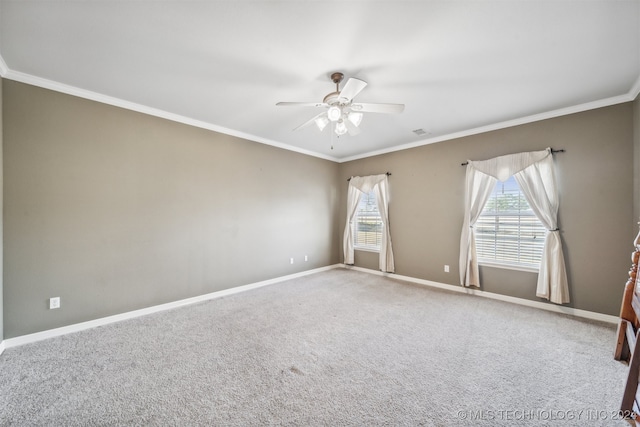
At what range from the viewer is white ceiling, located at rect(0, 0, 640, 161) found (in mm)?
1627

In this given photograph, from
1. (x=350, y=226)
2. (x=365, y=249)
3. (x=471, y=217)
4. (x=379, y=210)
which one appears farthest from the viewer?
(x=350, y=226)

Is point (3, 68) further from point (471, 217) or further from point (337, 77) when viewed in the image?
point (471, 217)

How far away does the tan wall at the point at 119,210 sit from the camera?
239 cm

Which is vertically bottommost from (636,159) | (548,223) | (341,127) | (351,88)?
(548,223)

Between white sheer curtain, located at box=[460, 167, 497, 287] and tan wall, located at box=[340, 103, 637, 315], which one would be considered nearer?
tan wall, located at box=[340, 103, 637, 315]

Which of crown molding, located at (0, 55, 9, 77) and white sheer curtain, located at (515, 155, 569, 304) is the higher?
crown molding, located at (0, 55, 9, 77)

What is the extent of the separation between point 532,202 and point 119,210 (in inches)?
211

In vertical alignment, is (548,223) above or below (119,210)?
below

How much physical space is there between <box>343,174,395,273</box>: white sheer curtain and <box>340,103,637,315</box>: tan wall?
71 centimetres

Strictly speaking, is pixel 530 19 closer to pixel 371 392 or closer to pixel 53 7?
pixel 371 392

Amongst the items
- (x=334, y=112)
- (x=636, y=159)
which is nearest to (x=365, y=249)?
(x=334, y=112)

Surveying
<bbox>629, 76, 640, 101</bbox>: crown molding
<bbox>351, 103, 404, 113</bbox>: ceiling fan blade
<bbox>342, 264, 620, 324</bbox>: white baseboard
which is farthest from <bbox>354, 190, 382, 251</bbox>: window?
<bbox>629, 76, 640, 101</bbox>: crown molding

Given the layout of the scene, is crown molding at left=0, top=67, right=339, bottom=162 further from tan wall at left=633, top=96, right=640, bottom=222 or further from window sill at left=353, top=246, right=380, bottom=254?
tan wall at left=633, top=96, right=640, bottom=222

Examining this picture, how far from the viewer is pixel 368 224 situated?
5387mm
